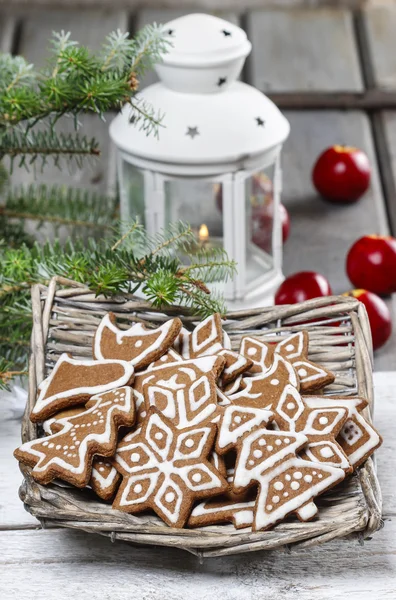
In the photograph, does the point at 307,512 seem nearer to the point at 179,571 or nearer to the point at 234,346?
the point at 179,571

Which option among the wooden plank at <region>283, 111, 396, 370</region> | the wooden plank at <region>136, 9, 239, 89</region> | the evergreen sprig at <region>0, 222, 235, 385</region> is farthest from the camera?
the wooden plank at <region>136, 9, 239, 89</region>

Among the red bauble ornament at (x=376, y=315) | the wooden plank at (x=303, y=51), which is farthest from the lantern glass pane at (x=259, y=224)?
the wooden plank at (x=303, y=51)

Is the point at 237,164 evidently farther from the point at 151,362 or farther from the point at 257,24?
the point at 257,24

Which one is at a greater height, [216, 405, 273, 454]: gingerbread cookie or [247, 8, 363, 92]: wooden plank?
[216, 405, 273, 454]: gingerbread cookie

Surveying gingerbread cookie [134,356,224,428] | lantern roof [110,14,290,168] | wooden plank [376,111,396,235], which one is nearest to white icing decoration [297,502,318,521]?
gingerbread cookie [134,356,224,428]

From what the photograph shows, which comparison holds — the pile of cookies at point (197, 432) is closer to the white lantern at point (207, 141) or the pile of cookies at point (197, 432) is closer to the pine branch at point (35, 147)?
the pine branch at point (35, 147)

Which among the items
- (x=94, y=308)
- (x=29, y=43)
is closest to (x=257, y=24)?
(x=29, y=43)

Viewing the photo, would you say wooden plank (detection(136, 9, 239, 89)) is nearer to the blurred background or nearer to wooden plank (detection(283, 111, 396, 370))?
the blurred background
